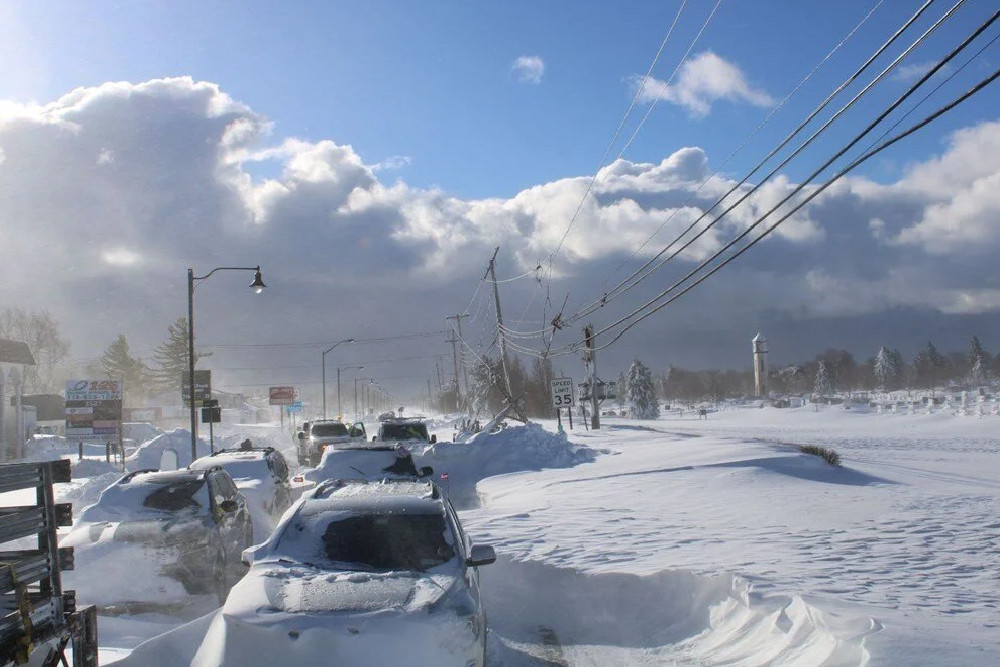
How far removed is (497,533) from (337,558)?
6238 mm

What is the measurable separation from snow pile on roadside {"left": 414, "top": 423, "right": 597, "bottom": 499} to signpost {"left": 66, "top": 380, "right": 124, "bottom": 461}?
51.7ft

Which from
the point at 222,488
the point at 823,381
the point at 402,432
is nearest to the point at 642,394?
the point at 823,381

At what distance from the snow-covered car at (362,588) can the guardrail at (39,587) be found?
94 centimetres

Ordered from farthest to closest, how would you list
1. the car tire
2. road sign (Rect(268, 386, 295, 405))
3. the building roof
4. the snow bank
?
road sign (Rect(268, 386, 295, 405)), the building roof, the car tire, the snow bank

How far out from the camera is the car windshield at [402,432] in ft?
86.5

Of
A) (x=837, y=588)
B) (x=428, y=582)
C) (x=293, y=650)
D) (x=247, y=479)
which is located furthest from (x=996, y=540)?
(x=247, y=479)

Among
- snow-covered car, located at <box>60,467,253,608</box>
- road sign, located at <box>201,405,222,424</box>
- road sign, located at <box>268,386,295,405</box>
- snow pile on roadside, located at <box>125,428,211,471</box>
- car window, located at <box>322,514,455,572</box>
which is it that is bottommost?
snow pile on roadside, located at <box>125,428,211,471</box>

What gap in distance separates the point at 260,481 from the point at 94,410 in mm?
24363

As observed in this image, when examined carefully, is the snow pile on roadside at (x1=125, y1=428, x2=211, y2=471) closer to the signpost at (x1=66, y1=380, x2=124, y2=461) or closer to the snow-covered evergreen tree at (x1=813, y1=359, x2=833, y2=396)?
the signpost at (x1=66, y1=380, x2=124, y2=461)

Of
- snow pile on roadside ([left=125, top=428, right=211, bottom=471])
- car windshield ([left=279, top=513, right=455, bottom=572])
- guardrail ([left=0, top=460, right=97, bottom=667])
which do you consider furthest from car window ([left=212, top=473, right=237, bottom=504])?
snow pile on roadside ([left=125, top=428, right=211, bottom=471])

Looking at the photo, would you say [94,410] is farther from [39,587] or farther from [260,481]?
[39,587]

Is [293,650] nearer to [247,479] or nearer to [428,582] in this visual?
[428,582]

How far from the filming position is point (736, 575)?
8.04 metres

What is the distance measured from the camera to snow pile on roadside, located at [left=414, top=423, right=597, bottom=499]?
26.4 metres
